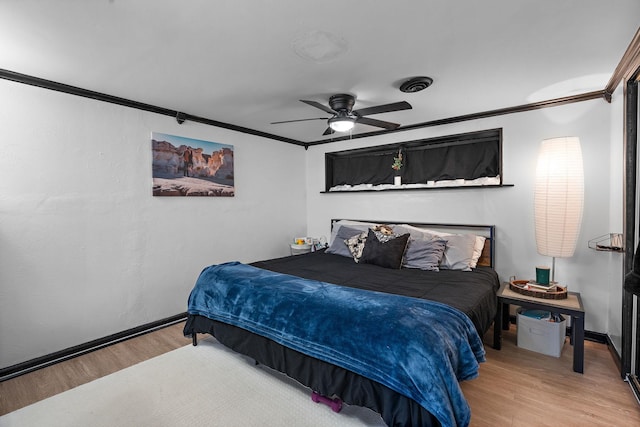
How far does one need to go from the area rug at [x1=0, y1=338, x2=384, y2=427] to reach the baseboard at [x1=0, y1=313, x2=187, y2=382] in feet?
1.97

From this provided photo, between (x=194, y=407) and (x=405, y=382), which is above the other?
(x=405, y=382)

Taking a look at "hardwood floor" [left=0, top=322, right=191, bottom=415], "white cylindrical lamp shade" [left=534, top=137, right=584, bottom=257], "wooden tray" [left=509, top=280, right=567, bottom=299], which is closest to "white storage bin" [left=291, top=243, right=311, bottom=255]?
"hardwood floor" [left=0, top=322, right=191, bottom=415]

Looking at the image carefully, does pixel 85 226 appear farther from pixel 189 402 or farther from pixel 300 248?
pixel 300 248

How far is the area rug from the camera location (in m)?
1.91

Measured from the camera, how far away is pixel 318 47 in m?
2.09

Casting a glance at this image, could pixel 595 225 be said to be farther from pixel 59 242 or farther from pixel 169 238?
pixel 59 242

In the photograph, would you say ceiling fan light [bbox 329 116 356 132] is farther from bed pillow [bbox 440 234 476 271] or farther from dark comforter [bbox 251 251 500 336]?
bed pillow [bbox 440 234 476 271]

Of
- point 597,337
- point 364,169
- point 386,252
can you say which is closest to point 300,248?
point 364,169

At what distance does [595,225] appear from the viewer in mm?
2902

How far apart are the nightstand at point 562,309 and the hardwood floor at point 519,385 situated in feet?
0.37

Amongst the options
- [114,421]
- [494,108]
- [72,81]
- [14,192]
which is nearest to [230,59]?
[72,81]

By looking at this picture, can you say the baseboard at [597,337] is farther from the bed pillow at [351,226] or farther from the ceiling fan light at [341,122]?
the ceiling fan light at [341,122]

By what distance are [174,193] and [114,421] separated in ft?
7.30

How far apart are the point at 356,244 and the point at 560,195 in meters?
2.02
